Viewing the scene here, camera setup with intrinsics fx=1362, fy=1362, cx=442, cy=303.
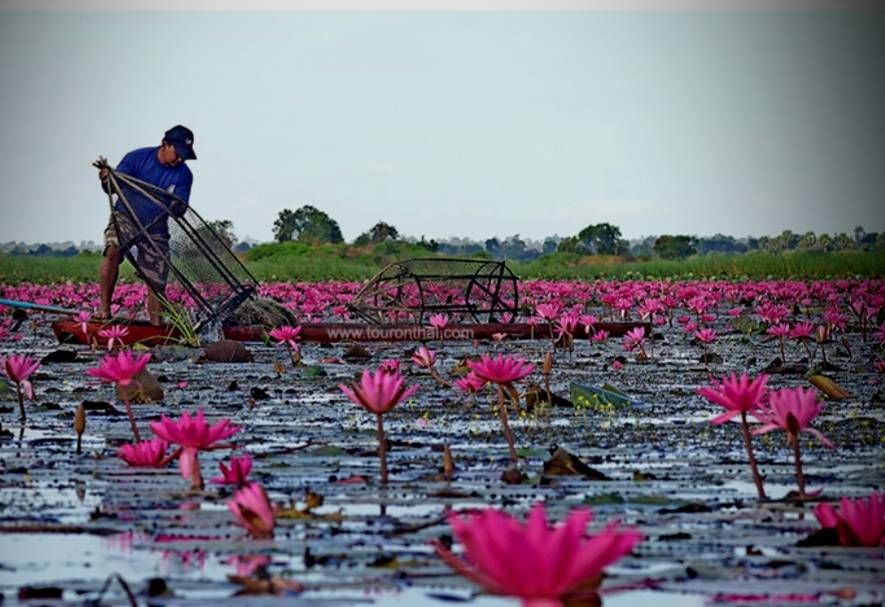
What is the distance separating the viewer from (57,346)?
448 inches

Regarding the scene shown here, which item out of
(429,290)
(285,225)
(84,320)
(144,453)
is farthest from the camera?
(285,225)

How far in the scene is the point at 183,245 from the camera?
996 centimetres

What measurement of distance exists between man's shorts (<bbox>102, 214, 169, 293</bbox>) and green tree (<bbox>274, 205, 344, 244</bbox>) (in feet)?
→ 128

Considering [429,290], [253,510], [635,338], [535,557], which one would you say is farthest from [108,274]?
[535,557]

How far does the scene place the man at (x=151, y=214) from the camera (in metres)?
9.91

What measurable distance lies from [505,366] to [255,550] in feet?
4.06

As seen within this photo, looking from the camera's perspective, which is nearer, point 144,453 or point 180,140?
point 144,453

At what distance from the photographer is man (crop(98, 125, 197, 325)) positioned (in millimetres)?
9906

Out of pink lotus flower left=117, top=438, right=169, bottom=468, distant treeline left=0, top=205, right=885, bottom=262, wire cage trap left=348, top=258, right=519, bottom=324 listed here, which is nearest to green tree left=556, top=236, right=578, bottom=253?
distant treeline left=0, top=205, right=885, bottom=262

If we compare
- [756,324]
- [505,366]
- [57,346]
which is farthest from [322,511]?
[756,324]

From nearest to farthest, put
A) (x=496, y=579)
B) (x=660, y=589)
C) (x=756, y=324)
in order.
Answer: (x=496, y=579)
(x=660, y=589)
(x=756, y=324)

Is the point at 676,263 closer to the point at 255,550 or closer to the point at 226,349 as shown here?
the point at 226,349

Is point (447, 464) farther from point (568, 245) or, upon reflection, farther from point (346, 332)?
point (568, 245)

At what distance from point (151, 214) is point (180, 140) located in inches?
26.8
